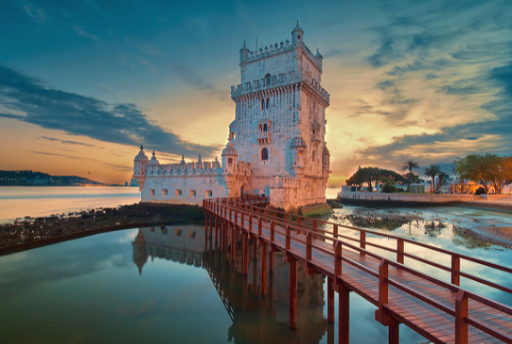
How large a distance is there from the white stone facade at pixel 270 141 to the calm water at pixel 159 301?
1327cm

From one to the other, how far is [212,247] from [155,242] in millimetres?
5532

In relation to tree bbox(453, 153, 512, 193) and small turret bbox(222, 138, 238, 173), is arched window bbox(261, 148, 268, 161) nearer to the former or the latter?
small turret bbox(222, 138, 238, 173)

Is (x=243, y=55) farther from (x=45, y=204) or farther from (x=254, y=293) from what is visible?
(x=45, y=204)

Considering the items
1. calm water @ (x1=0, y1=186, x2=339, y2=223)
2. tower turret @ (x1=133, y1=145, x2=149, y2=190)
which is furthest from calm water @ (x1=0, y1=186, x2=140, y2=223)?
tower turret @ (x1=133, y1=145, x2=149, y2=190)

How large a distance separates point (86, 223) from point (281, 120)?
2383 cm

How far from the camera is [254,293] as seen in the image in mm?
12922

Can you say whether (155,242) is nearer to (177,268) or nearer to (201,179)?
(177,268)

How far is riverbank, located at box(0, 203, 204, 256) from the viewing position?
21350 mm

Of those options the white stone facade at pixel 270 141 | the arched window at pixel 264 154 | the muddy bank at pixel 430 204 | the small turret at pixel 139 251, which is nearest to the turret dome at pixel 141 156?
the white stone facade at pixel 270 141

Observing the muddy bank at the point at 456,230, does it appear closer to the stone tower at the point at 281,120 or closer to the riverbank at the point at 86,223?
the stone tower at the point at 281,120

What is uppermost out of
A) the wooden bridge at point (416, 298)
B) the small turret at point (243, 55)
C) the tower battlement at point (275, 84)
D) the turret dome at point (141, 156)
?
the small turret at point (243, 55)

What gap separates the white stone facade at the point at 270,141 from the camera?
30.8 meters

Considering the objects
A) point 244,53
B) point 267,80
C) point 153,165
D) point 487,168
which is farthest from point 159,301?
point 487,168

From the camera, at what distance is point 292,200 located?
29.5m
